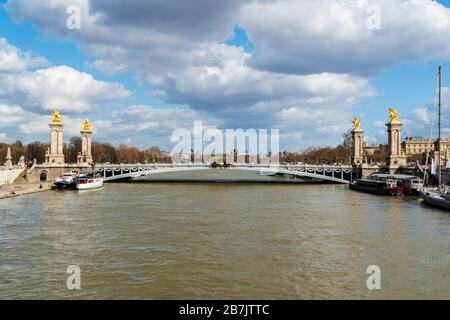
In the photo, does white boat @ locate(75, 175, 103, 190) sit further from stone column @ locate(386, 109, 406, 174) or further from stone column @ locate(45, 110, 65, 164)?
stone column @ locate(386, 109, 406, 174)

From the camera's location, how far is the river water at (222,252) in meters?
13.3

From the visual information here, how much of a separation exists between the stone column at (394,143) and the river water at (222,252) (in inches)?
1298

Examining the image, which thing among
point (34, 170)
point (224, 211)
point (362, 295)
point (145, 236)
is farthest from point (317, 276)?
point (34, 170)

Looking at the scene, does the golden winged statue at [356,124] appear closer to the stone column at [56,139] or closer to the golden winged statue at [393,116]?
the golden winged statue at [393,116]

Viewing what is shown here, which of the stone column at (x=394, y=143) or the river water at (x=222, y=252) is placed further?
the stone column at (x=394, y=143)

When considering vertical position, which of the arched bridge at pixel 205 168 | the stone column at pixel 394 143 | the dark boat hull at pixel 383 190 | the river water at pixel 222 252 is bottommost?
the river water at pixel 222 252

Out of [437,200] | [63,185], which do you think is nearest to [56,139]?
[63,185]

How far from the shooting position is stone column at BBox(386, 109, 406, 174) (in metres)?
63.4

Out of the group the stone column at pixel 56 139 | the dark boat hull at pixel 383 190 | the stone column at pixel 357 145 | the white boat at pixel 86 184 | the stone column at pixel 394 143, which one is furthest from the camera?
the stone column at pixel 357 145

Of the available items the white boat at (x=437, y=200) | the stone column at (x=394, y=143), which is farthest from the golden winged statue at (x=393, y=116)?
the white boat at (x=437, y=200)

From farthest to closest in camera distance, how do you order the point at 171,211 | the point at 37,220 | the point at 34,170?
the point at 34,170, the point at 171,211, the point at 37,220

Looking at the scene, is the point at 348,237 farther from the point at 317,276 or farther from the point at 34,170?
the point at 34,170
